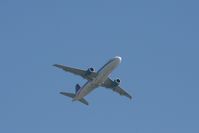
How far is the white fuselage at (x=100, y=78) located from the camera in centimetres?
16338

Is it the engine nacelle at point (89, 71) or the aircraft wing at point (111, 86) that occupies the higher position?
the aircraft wing at point (111, 86)

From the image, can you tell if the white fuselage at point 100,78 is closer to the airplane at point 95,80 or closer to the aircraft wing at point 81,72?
the airplane at point 95,80

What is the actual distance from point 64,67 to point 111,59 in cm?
861

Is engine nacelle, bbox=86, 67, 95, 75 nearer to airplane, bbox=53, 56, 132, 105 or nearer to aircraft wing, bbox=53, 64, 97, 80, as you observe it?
airplane, bbox=53, 56, 132, 105

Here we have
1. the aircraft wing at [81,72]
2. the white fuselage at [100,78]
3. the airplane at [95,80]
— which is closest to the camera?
the white fuselage at [100,78]

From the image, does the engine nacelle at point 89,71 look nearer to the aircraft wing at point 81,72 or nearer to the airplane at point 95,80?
the airplane at point 95,80

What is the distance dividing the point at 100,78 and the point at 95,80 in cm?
140

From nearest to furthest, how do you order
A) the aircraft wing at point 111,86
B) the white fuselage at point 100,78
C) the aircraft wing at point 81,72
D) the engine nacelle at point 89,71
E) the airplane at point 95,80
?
the white fuselage at point 100,78 < the airplane at point 95,80 < the aircraft wing at point 81,72 < the engine nacelle at point 89,71 < the aircraft wing at point 111,86

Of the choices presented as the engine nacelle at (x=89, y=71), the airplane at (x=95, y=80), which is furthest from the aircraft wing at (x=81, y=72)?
the engine nacelle at (x=89, y=71)

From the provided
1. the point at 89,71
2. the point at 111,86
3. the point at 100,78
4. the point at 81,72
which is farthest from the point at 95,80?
the point at 111,86

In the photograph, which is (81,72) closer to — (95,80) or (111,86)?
(95,80)

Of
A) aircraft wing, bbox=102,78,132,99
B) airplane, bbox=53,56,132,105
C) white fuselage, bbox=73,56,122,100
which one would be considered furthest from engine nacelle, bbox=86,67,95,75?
aircraft wing, bbox=102,78,132,99

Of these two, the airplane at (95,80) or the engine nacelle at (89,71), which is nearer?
the airplane at (95,80)

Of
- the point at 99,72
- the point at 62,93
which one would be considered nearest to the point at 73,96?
the point at 62,93
